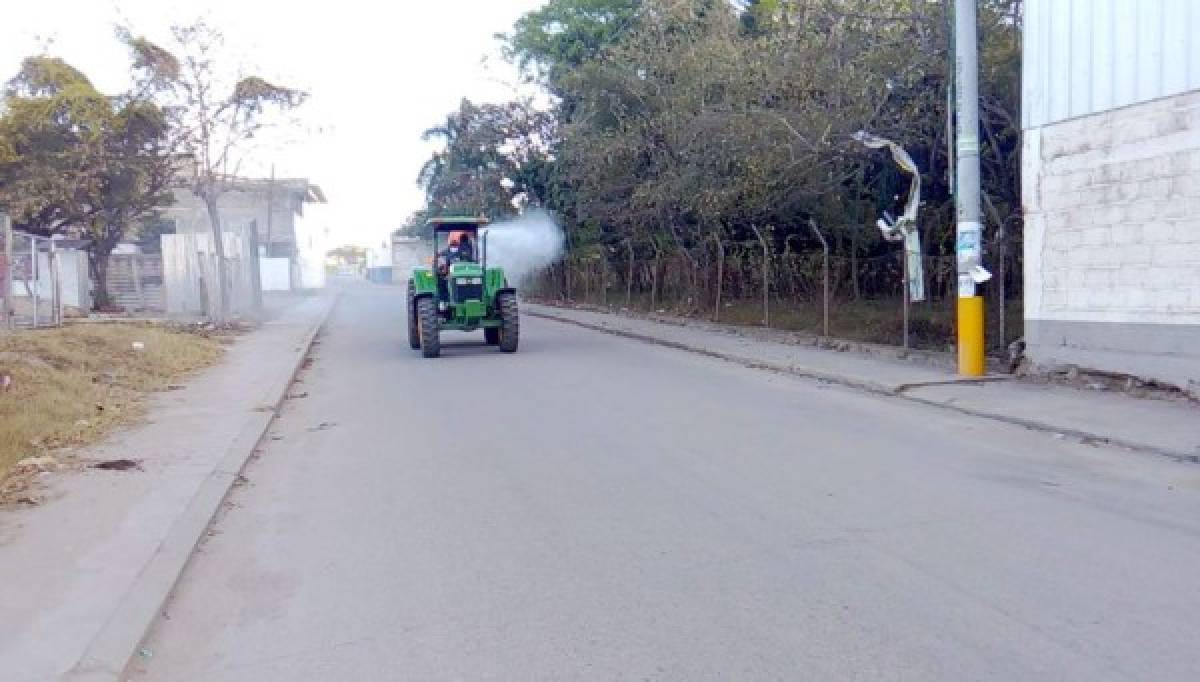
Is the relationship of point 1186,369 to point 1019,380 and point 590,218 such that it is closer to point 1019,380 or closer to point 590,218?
point 1019,380

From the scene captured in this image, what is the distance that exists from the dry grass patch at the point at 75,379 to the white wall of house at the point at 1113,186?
11632 mm

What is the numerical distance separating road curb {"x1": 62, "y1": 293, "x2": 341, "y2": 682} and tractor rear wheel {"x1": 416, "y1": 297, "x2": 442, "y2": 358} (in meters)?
8.96

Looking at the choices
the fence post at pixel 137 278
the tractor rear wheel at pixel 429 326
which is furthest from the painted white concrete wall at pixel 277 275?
the tractor rear wheel at pixel 429 326

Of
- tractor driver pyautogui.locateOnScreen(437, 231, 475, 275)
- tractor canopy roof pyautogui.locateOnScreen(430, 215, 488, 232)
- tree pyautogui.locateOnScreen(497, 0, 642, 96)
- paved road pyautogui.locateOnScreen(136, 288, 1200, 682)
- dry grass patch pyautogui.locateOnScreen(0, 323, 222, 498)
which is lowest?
paved road pyautogui.locateOnScreen(136, 288, 1200, 682)

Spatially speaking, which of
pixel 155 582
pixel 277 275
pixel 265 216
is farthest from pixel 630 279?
pixel 265 216

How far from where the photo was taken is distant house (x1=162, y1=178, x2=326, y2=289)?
57062 mm

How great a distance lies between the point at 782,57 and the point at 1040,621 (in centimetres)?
1500

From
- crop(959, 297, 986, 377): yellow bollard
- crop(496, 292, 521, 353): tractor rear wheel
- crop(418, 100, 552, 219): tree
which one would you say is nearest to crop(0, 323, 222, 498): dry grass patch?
crop(496, 292, 521, 353): tractor rear wheel

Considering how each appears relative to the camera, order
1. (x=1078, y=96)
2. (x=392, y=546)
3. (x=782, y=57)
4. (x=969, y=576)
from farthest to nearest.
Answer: (x=782, y=57) → (x=1078, y=96) → (x=392, y=546) → (x=969, y=576)

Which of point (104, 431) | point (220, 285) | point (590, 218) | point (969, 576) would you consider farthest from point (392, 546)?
point (590, 218)

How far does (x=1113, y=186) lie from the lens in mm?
13523

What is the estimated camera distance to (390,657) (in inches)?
207

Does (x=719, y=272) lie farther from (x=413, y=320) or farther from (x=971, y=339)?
(x=971, y=339)

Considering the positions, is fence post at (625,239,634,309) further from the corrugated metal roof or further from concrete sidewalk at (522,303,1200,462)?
the corrugated metal roof
